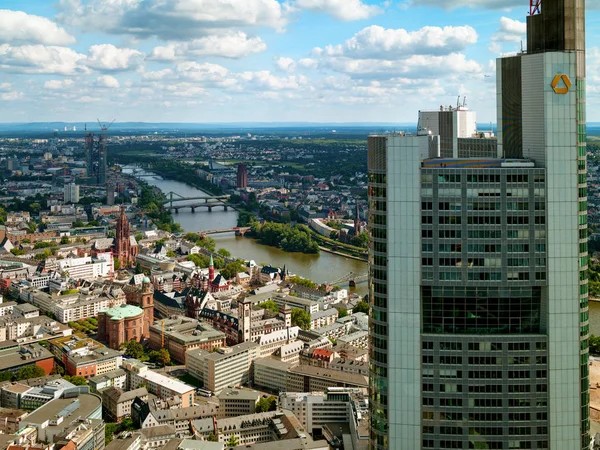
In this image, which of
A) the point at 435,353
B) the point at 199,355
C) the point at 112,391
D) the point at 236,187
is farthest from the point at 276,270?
the point at 236,187

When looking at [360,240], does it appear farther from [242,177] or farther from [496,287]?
[496,287]

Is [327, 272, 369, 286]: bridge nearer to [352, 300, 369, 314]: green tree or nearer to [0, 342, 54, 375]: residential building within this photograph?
[352, 300, 369, 314]: green tree

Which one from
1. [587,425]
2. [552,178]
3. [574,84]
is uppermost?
[574,84]

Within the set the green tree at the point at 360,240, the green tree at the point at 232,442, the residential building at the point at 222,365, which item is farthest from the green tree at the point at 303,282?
the green tree at the point at 232,442

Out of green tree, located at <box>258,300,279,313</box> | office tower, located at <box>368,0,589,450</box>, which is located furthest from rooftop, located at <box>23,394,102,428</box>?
green tree, located at <box>258,300,279,313</box>

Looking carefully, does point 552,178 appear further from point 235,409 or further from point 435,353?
point 235,409

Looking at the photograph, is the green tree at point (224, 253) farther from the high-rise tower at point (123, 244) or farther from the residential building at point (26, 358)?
the residential building at point (26, 358)

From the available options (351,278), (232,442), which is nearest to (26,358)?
(232,442)

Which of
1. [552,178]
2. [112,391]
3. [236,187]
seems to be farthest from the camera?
[236,187]
